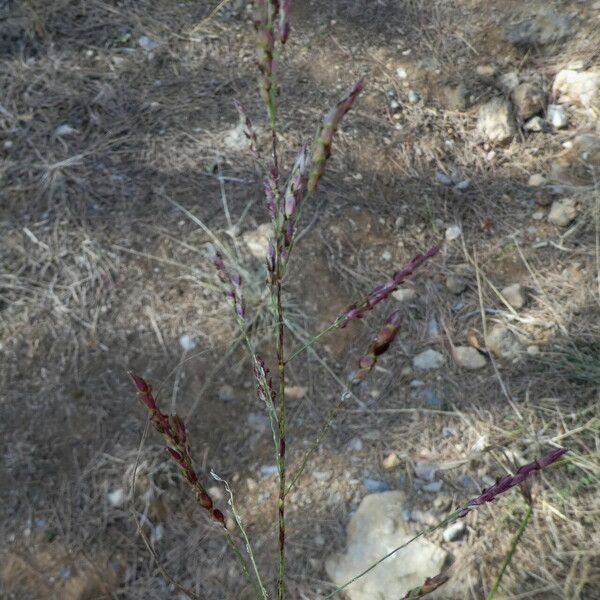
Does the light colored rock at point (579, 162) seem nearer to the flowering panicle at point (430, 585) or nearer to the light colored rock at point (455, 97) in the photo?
the light colored rock at point (455, 97)

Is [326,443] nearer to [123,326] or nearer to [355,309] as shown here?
[123,326]

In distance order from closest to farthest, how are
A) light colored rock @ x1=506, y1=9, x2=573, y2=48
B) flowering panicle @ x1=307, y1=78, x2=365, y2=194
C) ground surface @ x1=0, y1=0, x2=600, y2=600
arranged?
1. flowering panicle @ x1=307, y1=78, x2=365, y2=194
2. ground surface @ x1=0, y1=0, x2=600, y2=600
3. light colored rock @ x1=506, y1=9, x2=573, y2=48

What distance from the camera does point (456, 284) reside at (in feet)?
8.36

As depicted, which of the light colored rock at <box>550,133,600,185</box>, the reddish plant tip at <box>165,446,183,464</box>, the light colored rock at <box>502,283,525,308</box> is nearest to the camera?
the reddish plant tip at <box>165,446,183,464</box>

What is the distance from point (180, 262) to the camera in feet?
8.31

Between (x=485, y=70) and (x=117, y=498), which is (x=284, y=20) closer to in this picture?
(x=117, y=498)

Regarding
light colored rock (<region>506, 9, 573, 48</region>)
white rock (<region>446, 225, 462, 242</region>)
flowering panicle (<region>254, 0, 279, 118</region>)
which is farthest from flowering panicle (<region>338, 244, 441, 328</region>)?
light colored rock (<region>506, 9, 573, 48</region>)

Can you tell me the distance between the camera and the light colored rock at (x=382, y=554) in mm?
1880

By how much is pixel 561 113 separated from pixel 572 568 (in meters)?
2.00

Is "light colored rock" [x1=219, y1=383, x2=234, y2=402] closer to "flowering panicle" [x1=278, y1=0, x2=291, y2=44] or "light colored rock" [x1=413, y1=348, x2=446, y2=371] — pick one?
"light colored rock" [x1=413, y1=348, x2=446, y2=371]

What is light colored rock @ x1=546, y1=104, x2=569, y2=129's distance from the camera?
2941mm

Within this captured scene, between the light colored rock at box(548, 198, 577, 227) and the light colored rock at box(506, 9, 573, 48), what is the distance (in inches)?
37.8

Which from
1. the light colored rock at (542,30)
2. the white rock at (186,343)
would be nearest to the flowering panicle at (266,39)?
the white rock at (186,343)

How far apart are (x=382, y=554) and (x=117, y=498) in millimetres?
862
